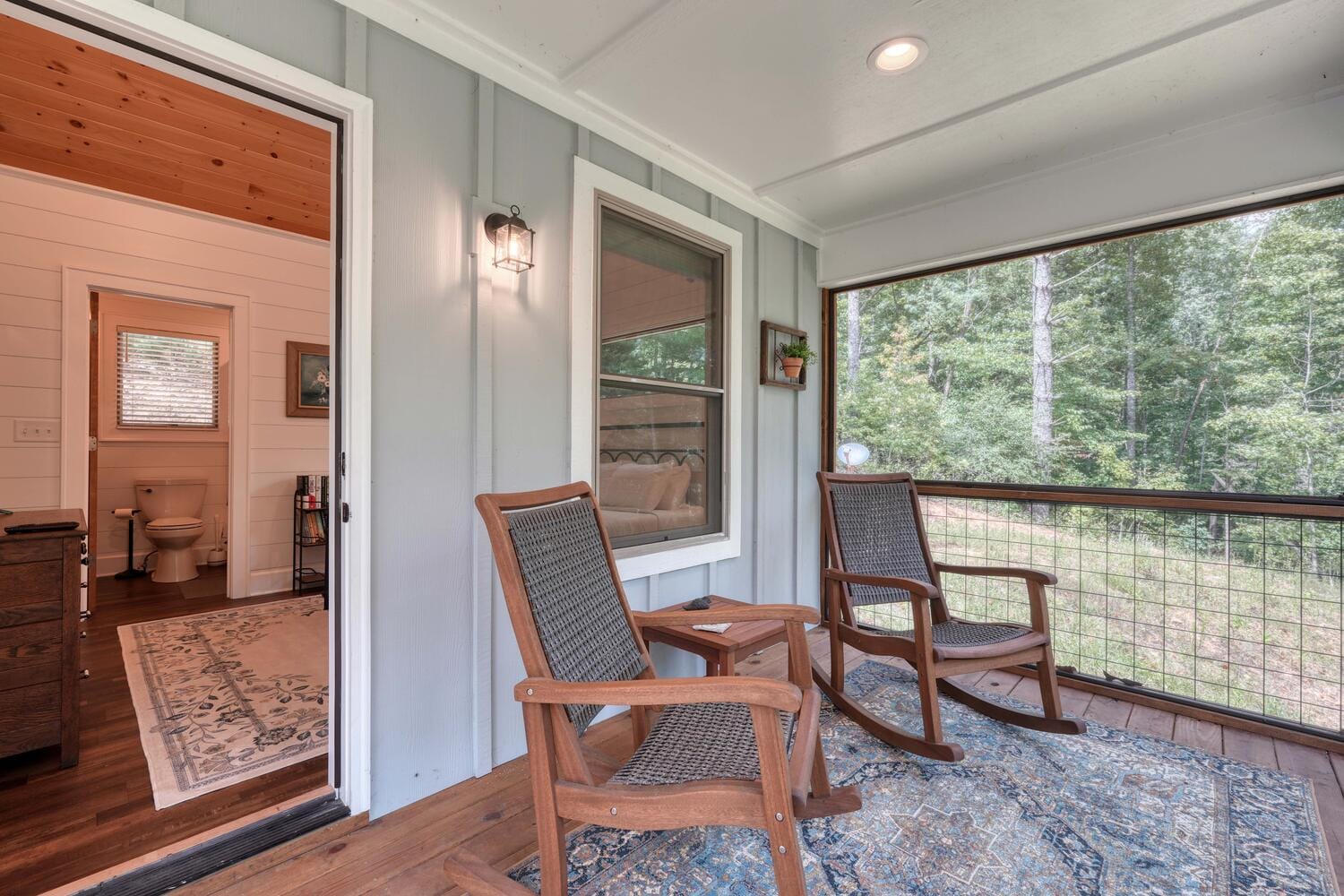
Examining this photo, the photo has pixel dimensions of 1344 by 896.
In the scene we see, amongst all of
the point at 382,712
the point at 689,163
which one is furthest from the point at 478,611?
the point at 689,163

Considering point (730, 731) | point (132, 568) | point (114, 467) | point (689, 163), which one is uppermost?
point (689, 163)

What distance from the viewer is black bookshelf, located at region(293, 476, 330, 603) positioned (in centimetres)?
412

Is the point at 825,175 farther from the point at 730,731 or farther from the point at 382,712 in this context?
the point at 382,712

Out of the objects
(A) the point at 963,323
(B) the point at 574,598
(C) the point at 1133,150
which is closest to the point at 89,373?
(B) the point at 574,598

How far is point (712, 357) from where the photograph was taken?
9.61ft

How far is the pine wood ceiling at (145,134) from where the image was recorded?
2.23 m

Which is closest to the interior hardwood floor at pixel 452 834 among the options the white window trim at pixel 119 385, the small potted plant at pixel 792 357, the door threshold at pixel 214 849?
the door threshold at pixel 214 849

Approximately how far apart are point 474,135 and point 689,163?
1.11m

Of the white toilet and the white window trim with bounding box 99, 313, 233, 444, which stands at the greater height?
the white window trim with bounding box 99, 313, 233, 444

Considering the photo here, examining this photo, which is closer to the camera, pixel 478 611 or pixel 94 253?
pixel 478 611

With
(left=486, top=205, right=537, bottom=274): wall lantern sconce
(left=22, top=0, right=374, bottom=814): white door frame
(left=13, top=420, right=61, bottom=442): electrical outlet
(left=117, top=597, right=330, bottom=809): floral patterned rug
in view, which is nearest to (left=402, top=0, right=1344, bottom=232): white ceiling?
(left=22, top=0, right=374, bottom=814): white door frame

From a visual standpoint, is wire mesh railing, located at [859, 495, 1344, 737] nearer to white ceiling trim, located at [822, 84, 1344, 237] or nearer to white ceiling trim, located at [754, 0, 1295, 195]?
white ceiling trim, located at [822, 84, 1344, 237]

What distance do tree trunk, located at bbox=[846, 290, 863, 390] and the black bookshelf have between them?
381 centimetres

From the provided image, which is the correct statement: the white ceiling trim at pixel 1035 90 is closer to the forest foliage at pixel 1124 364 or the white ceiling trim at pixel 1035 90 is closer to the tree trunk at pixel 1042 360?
the forest foliage at pixel 1124 364
